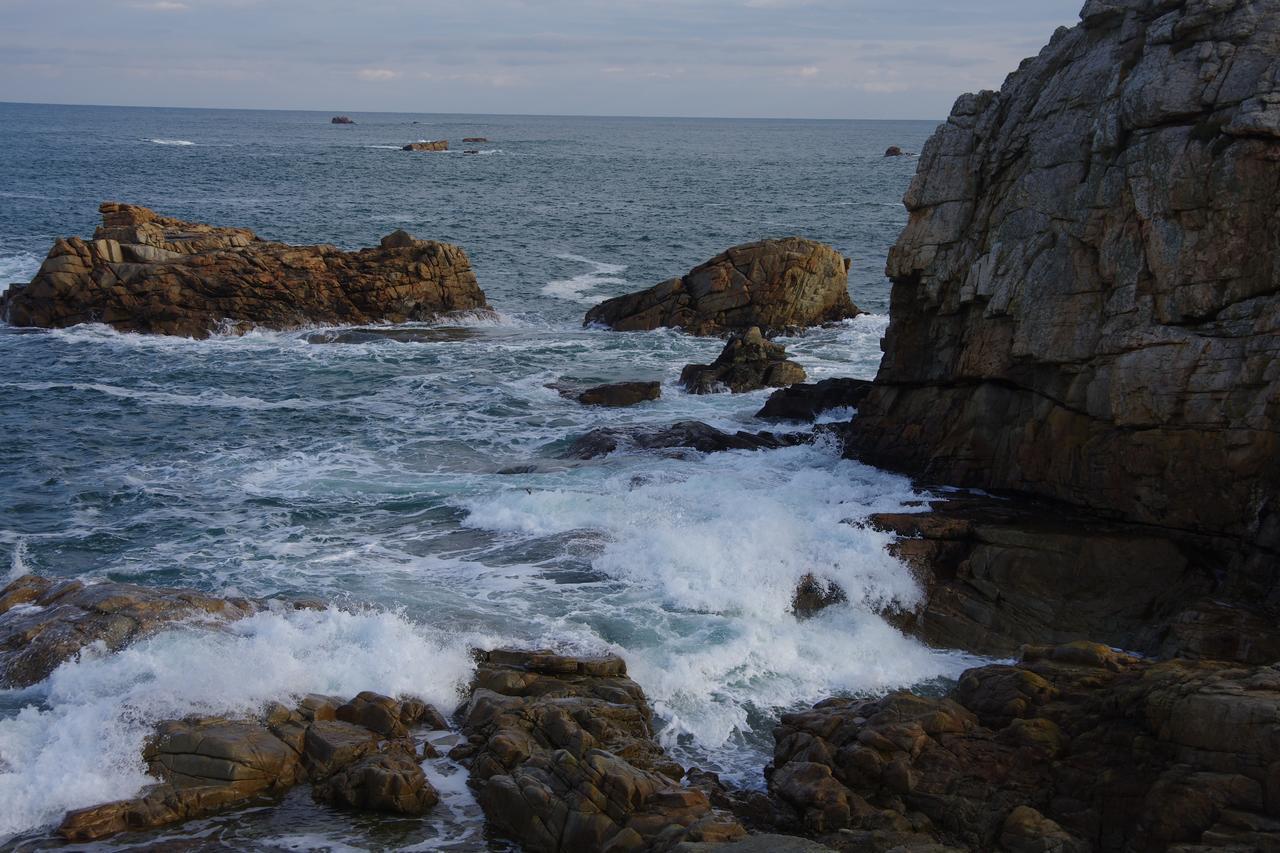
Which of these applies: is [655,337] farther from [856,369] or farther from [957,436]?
[957,436]

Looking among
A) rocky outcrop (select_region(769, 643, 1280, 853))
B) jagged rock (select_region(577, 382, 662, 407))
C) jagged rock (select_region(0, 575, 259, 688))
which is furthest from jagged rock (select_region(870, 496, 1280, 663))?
jagged rock (select_region(577, 382, 662, 407))

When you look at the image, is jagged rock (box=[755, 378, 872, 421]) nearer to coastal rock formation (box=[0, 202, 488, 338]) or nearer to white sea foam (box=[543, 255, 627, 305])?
coastal rock formation (box=[0, 202, 488, 338])

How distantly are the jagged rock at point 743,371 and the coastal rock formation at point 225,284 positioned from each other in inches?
542

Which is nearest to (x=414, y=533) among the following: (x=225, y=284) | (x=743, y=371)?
(x=743, y=371)

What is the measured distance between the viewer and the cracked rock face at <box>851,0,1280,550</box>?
58.3 ft

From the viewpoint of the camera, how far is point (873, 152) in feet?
579

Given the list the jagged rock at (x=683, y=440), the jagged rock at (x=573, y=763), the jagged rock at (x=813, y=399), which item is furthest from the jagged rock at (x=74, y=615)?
the jagged rock at (x=813, y=399)

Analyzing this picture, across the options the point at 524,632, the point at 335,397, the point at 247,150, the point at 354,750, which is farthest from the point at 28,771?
the point at 247,150

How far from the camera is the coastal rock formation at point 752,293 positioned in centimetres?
4038

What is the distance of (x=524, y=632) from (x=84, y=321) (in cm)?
2896

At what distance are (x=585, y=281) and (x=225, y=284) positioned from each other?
55.7ft

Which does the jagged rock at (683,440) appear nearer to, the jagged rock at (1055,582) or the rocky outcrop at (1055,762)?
the jagged rock at (1055,582)

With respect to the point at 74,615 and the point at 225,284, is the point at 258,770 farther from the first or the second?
the point at 225,284

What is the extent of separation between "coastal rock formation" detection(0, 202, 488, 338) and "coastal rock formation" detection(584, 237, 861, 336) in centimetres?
791
